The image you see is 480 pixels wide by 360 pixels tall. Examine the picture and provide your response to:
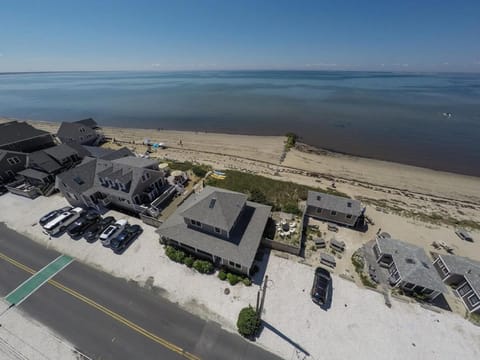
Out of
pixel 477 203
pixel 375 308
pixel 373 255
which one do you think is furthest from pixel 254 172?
pixel 477 203

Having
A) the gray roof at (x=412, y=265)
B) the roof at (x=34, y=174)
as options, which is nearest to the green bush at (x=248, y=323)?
the gray roof at (x=412, y=265)

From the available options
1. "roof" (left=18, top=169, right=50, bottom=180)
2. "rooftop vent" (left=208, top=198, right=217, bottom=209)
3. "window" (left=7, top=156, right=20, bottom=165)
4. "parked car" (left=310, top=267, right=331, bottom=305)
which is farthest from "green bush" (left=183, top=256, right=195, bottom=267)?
"window" (left=7, top=156, right=20, bottom=165)

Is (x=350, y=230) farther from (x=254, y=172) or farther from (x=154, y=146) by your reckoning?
(x=154, y=146)

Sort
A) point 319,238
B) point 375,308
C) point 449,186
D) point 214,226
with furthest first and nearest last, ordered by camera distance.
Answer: point 449,186
point 319,238
point 214,226
point 375,308

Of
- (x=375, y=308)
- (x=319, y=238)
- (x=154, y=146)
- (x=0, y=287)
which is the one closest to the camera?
(x=375, y=308)

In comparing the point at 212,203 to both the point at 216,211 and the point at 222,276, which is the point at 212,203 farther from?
the point at 222,276

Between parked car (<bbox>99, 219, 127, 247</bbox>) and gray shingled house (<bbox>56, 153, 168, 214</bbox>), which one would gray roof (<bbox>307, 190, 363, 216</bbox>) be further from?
parked car (<bbox>99, 219, 127, 247</bbox>)

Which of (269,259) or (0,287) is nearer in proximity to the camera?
(0,287)

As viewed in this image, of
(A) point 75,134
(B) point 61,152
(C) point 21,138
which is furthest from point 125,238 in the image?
(A) point 75,134
